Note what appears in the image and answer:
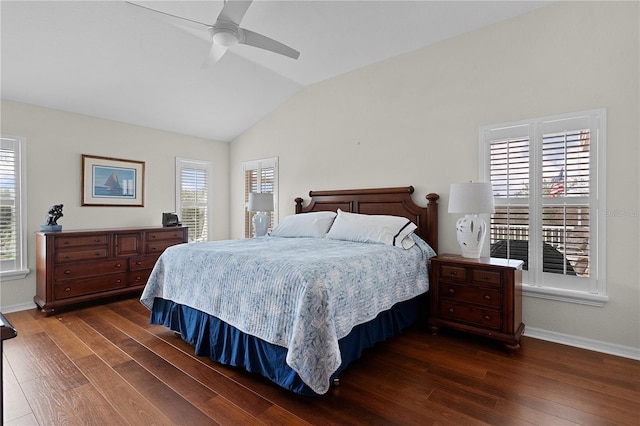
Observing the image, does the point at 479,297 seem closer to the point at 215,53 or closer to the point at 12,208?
the point at 215,53

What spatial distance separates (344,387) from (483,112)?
2.79m

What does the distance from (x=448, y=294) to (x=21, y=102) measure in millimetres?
4947

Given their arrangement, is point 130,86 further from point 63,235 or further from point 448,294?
point 448,294

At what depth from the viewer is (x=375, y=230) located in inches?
133

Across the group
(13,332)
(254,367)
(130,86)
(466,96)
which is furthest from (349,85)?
(13,332)

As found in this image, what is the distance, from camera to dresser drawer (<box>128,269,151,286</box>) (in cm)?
428

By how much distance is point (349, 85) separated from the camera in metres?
4.32

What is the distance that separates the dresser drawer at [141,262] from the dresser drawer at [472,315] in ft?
11.9

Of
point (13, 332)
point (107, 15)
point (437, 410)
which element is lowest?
point (437, 410)

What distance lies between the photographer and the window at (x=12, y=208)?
145 inches

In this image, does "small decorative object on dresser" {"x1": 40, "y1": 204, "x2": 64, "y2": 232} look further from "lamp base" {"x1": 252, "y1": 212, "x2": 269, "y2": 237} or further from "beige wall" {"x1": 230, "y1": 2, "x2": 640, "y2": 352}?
"beige wall" {"x1": 230, "y1": 2, "x2": 640, "y2": 352}

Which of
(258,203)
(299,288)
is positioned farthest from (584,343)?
(258,203)

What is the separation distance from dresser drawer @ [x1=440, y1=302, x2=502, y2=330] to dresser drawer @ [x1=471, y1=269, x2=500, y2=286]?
23 centimetres

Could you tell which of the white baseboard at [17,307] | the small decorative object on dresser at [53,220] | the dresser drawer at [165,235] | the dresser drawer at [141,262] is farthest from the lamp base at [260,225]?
the white baseboard at [17,307]
